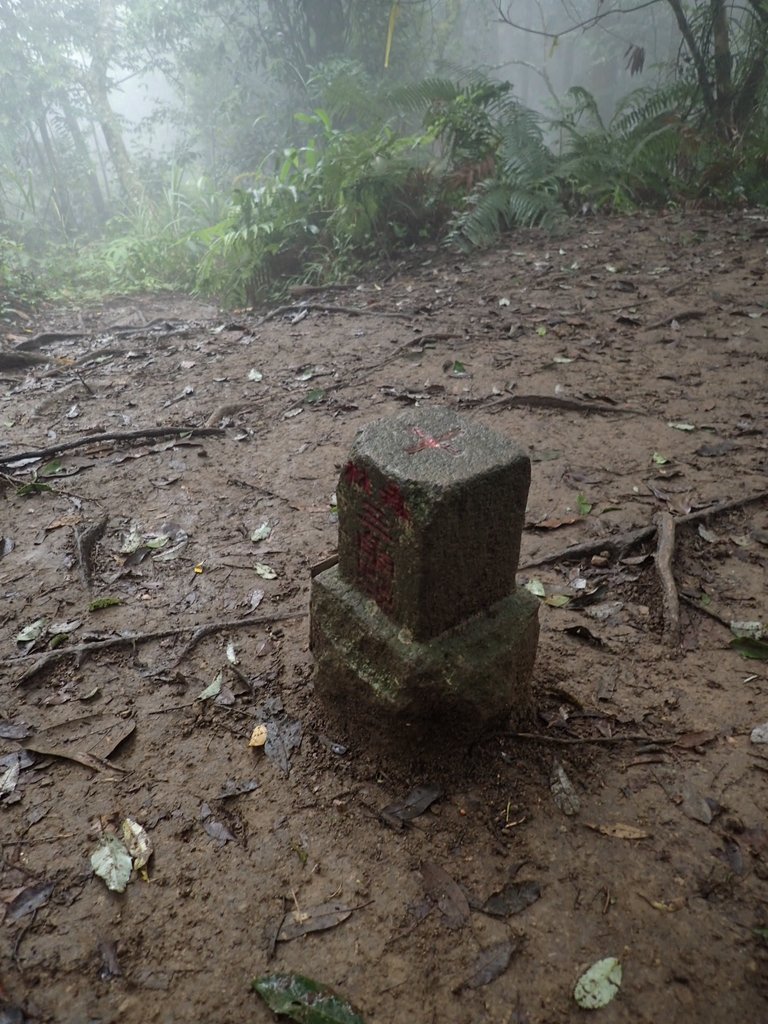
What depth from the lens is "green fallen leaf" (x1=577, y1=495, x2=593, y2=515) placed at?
2967 millimetres

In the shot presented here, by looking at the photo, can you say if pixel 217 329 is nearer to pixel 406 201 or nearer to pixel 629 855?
pixel 406 201

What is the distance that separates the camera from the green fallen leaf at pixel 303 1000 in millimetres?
1320

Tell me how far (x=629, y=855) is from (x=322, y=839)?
0.79 metres

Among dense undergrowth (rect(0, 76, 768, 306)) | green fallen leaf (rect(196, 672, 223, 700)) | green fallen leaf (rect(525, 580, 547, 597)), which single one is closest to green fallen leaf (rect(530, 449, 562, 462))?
green fallen leaf (rect(525, 580, 547, 597))

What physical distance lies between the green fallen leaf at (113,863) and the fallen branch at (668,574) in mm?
1837

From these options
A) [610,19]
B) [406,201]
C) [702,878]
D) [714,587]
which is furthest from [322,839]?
[610,19]

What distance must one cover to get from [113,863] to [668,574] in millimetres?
2082

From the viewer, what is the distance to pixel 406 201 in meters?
7.71

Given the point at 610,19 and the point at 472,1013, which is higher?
the point at 610,19

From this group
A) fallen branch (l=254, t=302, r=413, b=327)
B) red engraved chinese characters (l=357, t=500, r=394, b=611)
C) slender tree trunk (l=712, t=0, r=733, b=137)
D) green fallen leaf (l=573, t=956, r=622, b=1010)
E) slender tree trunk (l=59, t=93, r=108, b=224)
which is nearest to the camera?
green fallen leaf (l=573, t=956, r=622, b=1010)

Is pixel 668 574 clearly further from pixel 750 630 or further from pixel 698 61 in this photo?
pixel 698 61

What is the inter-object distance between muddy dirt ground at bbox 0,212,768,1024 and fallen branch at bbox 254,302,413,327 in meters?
1.71

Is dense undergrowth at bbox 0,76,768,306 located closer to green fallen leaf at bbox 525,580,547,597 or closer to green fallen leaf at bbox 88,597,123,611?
green fallen leaf at bbox 525,580,547,597

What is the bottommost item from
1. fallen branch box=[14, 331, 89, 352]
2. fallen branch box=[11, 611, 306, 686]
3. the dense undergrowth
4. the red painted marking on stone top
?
fallen branch box=[11, 611, 306, 686]
